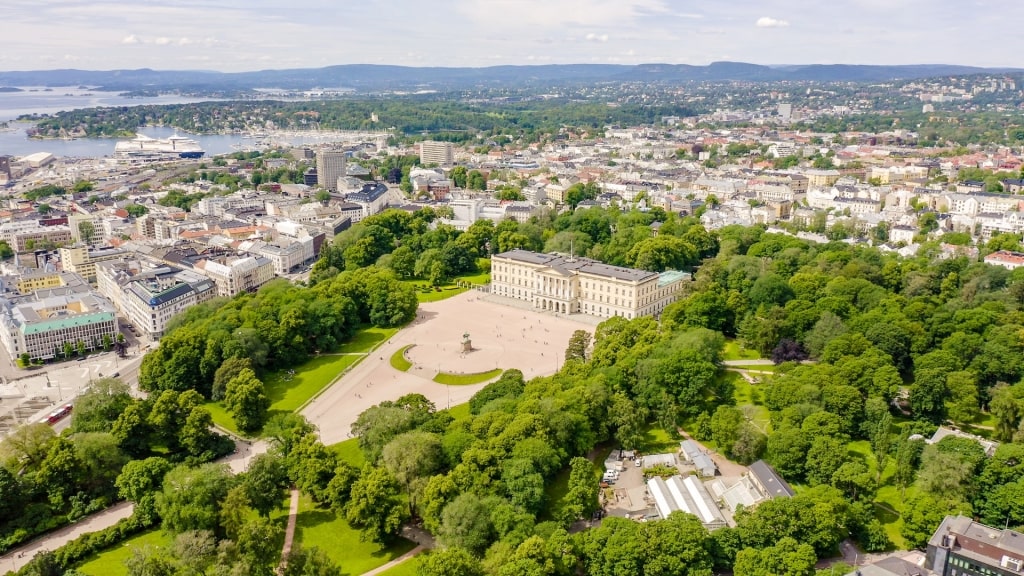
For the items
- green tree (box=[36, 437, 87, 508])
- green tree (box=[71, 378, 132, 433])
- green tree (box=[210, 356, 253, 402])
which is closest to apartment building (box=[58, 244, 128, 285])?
green tree (box=[210, 356, 253, 402])

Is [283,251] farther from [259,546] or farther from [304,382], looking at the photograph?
[259,546]

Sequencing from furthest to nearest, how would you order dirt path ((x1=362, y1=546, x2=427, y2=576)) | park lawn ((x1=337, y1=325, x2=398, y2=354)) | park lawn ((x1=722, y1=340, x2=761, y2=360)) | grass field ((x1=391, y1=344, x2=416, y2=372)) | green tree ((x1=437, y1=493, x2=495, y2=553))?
park lawn ((x1=337, y1=325, x2=398, y2=354)), park lawn ((x1=722, y1=340, x2=761, y2=360)), grass field ((x1=391, y1=344, x2=416, y2=372)), dirt path ((x1=362, y1=546, x2=427, y2=576)), green tree ((x1=437, y1=493, x2=495, y2=553))

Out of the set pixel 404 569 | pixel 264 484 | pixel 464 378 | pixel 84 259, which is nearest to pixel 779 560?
pixel 404 569

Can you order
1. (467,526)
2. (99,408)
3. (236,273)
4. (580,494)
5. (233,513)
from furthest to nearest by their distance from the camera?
(236,273), (99,408), (580,494), (233,513), (467,526)

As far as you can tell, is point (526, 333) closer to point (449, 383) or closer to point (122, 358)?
point (449, 383)

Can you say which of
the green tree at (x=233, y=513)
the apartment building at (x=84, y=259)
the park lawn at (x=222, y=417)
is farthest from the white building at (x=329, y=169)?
the green tree at (x=233, y=513)

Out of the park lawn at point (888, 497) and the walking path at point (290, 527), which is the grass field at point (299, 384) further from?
the park lawn at point (888, 497)

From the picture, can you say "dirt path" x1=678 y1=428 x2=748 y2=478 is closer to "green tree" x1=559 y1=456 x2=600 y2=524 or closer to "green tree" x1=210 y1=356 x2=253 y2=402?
"green tree" x1=559 y1=456 x2=600 y2=524
